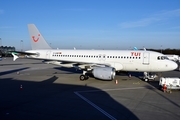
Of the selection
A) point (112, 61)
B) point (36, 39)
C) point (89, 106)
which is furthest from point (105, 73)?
point (36, 39)

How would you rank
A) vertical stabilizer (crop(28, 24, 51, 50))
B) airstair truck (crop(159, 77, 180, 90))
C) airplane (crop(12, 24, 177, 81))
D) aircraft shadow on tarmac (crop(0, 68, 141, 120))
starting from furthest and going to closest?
vertical stabilizer (crop(28, 24, 51, 50)), airplane (crop(12, 24, 177, 81)), airstair truck (crop(159, 77, 180, 90)), aircraft shadow on tarmac (crop(0, 68, 141, 120))

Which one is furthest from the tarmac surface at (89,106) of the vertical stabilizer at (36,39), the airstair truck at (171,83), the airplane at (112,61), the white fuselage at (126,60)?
the vertical stabilizer at (36,39)

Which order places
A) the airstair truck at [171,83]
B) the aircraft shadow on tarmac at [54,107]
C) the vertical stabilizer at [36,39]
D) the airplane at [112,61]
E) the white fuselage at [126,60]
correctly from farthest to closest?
the vertical stabilizer at [36,39] → the white fuselage at [126,60] → the airplane at [112,61] → the airstair truck at [171,83] → the aircraft shadow on tarmac at [54,107]

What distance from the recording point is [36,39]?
2898 cm

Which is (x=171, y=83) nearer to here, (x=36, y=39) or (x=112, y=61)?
(x=112, y=61)

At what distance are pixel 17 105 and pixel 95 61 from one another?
43.8 ft

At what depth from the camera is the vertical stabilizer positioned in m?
28.8

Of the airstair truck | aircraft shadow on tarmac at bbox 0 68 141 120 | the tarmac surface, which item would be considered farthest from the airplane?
aircraft shadow on tarmac at bbox 0 68 141 120

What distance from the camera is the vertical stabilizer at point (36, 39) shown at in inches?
1133

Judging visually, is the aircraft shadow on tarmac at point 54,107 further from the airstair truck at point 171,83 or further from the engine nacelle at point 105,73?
the airstair truck at point 171,83

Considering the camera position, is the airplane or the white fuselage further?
the white fuselage

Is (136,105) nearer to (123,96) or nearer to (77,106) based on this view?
(123,96)

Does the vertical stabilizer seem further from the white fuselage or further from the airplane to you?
the white fuselage

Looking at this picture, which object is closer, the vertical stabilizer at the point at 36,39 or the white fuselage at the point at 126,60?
the white fuselage at the point at 126,60
